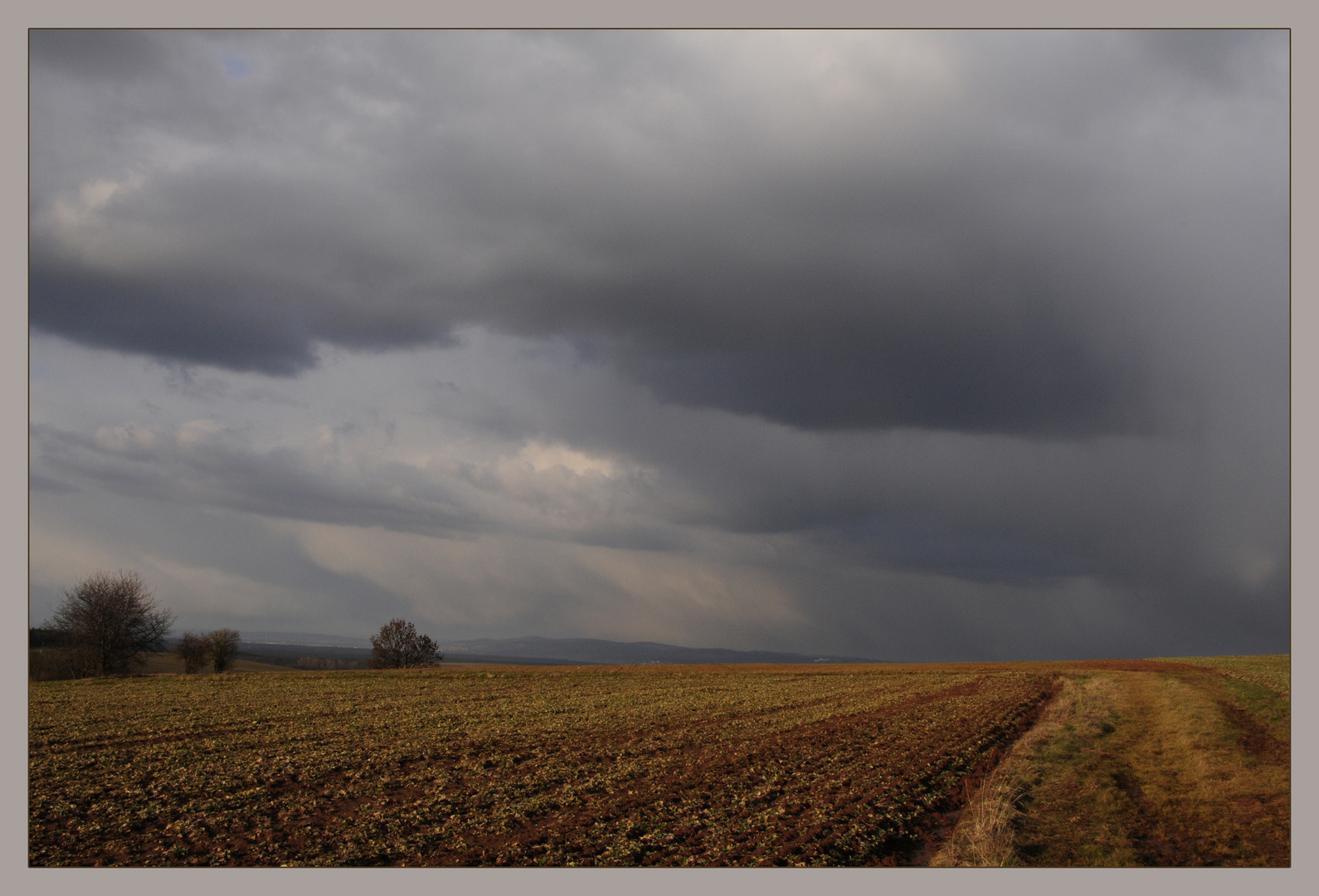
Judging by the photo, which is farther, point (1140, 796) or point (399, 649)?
point (399, 649)

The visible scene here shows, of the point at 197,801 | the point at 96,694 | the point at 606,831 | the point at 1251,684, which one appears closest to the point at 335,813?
the point at 197,801

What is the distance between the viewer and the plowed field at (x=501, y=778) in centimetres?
1869

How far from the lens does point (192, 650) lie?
363ft

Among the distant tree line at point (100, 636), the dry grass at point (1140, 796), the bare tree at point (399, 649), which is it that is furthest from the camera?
the bare tree at point (399, 649)

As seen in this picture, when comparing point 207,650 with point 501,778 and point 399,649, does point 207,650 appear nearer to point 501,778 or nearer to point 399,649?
point 399,649

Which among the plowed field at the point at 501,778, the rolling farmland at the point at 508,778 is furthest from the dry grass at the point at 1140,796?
the plowed field at the point at 501,778

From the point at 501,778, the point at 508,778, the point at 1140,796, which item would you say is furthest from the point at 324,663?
the point at 1140,796

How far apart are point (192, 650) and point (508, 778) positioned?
354 ft

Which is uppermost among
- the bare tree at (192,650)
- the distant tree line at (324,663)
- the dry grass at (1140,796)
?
the dry grass at (1140,796)

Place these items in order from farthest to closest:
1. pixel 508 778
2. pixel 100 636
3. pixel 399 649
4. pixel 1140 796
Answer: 1. pixel 399 649
2. pixel 100 636
3. pixel 508 778
4. pixel 1140 796

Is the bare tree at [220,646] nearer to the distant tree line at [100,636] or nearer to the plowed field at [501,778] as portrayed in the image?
the distant tree line at [100,636]

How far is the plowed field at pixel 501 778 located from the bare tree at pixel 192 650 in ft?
195

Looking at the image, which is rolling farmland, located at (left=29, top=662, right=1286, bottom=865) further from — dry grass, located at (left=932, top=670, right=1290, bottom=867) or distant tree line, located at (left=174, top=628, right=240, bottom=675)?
distant tree line, located at (left=174, top=628, right=240, bottom=675)

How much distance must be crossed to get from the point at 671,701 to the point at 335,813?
118 ft
